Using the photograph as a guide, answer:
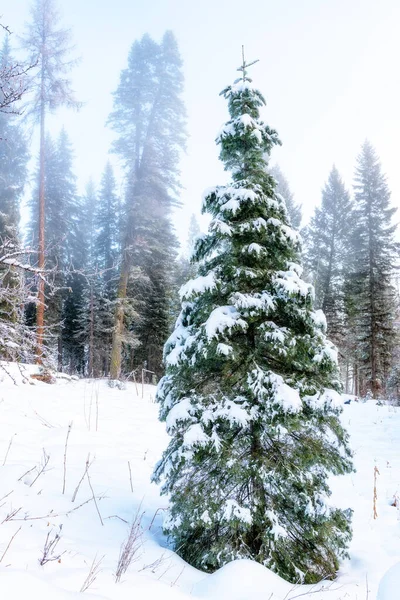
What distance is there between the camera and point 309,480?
3572 millimetres

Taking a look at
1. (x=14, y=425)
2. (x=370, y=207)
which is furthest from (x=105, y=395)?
(x=370, y=207)

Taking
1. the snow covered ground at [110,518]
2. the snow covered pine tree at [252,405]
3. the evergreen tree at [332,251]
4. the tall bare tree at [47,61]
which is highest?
the tall bare tree at [47,61]

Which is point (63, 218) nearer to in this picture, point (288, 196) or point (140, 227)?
point (140, 227)

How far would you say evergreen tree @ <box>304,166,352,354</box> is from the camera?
25172 millimetres

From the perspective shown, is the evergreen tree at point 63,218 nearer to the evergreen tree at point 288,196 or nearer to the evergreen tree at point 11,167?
the evergreen tree at point 11,167

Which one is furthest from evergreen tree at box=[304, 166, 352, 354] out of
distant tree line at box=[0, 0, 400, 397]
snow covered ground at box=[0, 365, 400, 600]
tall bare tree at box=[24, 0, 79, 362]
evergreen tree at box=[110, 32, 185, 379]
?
tall bare tree at box=[24, 0, 79, 362]

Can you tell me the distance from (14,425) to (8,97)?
5.86m

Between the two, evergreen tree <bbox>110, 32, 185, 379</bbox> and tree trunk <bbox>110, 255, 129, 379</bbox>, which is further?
evergreen tree <bbox>110, 32, 185, 379</bbox>

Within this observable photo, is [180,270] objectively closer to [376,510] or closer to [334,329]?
[334,329]

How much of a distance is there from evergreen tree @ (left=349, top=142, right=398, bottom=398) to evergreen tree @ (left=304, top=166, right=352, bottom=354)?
1.19m

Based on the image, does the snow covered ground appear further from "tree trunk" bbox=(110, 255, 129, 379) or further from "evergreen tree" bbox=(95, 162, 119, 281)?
"evergreen tree" bbox=(95, 162, 119, 281)

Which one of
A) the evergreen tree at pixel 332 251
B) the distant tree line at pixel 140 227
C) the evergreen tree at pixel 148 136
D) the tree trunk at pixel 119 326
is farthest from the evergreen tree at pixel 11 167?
the evergreen tree at pixel 332 251

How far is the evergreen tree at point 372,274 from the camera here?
21422 mm

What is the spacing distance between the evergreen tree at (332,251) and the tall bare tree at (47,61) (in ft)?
60.6
